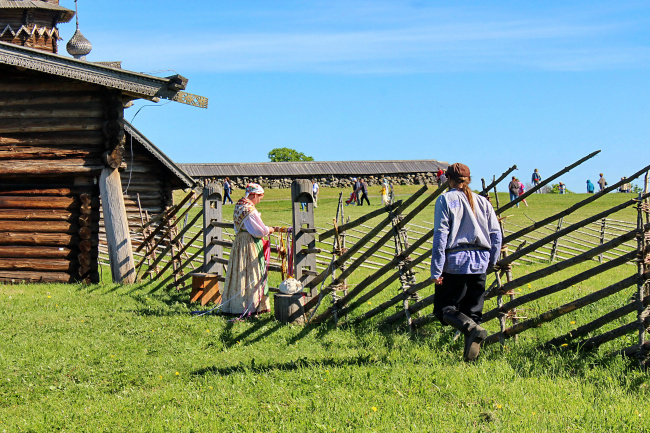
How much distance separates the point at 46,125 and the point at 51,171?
2.37 feet

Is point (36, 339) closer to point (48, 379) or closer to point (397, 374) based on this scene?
point (48, 379)

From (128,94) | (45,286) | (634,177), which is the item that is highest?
(128,94)

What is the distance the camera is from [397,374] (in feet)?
16.5

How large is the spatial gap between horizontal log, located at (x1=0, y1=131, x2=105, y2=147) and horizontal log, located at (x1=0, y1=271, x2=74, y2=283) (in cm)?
205

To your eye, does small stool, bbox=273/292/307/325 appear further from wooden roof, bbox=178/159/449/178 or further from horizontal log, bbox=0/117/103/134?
wooden roof, bbox=178/159/449/178

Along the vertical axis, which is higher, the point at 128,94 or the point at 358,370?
the point at 128,94

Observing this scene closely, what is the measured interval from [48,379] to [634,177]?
16.0ft

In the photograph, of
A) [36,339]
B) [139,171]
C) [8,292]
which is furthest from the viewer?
[139,171]

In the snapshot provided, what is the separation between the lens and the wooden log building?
10.8m

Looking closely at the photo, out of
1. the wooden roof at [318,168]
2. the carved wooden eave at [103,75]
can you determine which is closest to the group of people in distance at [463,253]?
the carved wooden eave at [103,75]

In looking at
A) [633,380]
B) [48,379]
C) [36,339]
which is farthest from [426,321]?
[36,339]

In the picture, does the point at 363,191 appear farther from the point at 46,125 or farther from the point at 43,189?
the point at 46,125

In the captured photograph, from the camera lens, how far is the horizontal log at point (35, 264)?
11.2m

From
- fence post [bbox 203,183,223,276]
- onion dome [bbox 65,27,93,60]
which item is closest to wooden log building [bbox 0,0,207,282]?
fence post [bbox 203,183,223,276]
